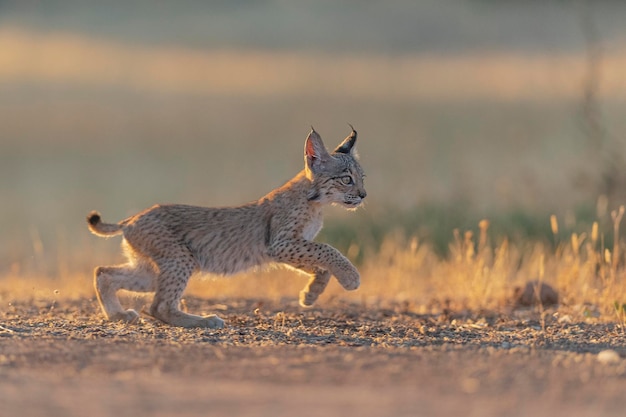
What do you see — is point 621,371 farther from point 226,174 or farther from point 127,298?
point 226,174

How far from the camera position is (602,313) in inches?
379

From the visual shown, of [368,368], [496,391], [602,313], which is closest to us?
[496,391]

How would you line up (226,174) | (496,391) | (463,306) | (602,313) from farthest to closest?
1. (226,174)
2. (463,306)
3. (602,313)
4. (496,391)

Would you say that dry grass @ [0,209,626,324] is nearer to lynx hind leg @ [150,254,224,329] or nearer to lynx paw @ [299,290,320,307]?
lynx paw @ [299,290,320,307]

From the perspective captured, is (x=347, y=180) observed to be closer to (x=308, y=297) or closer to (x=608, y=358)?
(x=308, y=297)

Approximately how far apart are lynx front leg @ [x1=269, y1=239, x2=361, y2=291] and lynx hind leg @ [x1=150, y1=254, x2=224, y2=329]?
85cm

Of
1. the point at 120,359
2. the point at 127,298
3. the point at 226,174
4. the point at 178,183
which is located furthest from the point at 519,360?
the point at 178,183

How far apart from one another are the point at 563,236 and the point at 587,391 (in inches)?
353

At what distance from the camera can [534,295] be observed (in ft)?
34.2

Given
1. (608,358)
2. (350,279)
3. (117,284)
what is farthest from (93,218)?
(608,358)

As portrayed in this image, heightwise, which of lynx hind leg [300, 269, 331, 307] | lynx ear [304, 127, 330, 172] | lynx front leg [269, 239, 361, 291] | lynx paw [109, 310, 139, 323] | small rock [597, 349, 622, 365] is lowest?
small rock [597, 349, 622, 365]

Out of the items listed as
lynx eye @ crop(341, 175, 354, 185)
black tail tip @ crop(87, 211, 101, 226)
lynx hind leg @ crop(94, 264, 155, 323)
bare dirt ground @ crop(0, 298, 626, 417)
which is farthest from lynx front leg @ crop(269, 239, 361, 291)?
black tail tip @ crop(87, 211, 101, 226)

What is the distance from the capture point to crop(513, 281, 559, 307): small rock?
34.0 feet

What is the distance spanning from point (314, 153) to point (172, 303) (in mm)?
1802
